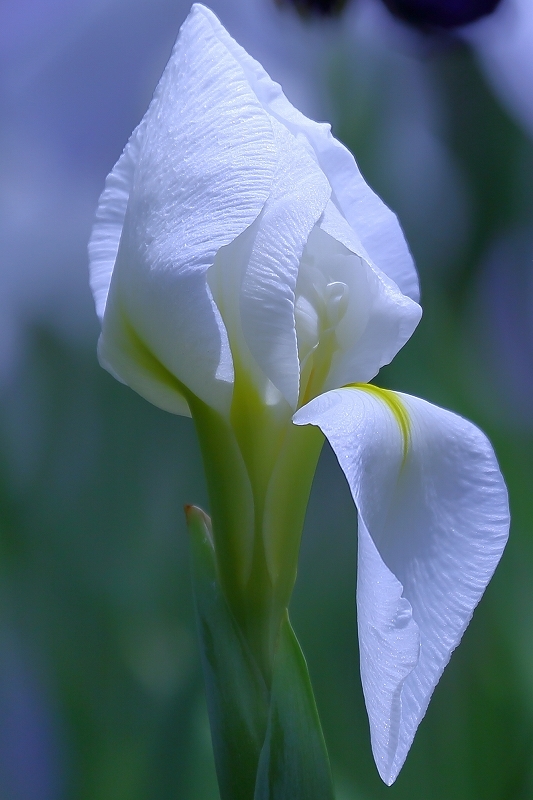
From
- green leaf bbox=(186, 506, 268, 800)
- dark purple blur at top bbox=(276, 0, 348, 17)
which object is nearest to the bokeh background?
dark purple blur at top bbox=(276, 0, 348, 17)

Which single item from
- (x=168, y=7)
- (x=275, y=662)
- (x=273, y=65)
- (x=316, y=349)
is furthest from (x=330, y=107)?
(x=275, y=662)

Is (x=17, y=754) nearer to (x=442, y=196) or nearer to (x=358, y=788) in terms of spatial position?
(x=358, y=788)

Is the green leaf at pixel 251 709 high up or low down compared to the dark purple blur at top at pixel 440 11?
down

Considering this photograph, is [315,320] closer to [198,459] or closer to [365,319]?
[365,319]

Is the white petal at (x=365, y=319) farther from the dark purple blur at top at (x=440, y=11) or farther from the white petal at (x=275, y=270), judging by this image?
the dark purple blur at top at (x=440, y=11)

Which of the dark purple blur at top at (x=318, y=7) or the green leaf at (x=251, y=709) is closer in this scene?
the green leaf at (x=251, y=709)

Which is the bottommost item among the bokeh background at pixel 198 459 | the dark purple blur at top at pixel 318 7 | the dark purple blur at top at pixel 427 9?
the bokeh background at pixel 198 459

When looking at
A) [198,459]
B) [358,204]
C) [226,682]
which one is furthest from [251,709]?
[198,459]

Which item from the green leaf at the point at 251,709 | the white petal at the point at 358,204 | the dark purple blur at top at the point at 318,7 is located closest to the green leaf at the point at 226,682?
the green leaf at the point at 251,709
